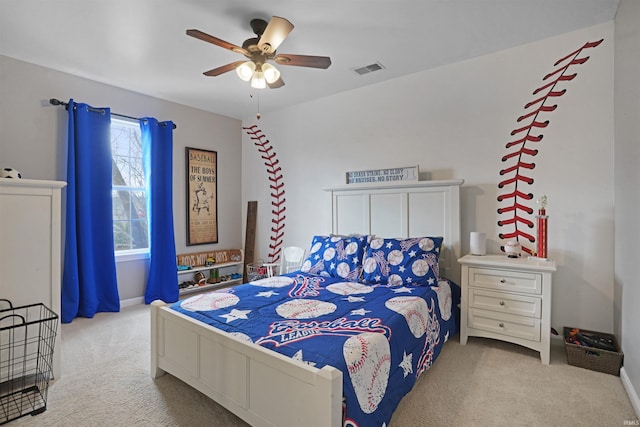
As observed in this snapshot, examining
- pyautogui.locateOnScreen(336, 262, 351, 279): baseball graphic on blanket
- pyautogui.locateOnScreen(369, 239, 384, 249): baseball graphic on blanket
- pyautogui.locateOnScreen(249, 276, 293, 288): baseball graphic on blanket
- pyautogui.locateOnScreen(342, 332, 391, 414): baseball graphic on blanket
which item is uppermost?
pyautogui.locateOnScreen(369, 239, 384, 249): baseball graphic on blanket

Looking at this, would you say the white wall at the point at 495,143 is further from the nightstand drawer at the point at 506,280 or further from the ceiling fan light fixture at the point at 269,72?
the ceiling fan light fixture at the point at 269,72

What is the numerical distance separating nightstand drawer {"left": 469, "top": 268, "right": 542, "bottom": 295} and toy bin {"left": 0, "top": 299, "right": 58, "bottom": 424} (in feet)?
10.1

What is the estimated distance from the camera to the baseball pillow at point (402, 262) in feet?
8.74

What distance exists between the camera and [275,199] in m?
4.63

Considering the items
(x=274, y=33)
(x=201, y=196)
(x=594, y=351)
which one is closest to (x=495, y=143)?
(x=594, y=351)

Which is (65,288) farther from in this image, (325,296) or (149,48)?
(325,296)

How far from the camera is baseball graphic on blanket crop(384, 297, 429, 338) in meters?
2.00

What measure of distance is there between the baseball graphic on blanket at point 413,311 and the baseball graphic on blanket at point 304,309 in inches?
16.6

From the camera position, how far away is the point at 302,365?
1358mm

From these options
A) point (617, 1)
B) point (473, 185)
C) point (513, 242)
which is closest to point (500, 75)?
point (617, 1)

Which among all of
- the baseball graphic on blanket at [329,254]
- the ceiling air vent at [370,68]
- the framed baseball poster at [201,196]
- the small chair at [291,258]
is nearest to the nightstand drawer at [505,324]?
the baseball graphic on blanket at [329,254]

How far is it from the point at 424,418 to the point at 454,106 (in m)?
2.75

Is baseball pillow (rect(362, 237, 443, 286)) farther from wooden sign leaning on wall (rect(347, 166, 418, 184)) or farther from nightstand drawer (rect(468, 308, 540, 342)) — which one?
wooden sign leaning on wall (rect(347, 166, 418, 184))

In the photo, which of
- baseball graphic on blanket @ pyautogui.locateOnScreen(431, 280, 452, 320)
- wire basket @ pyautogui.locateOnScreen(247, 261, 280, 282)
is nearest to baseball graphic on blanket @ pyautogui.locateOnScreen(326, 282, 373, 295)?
baseball graphic on blanket @ pyautogui.locateOnScreen(431, 280, 452, 320)
